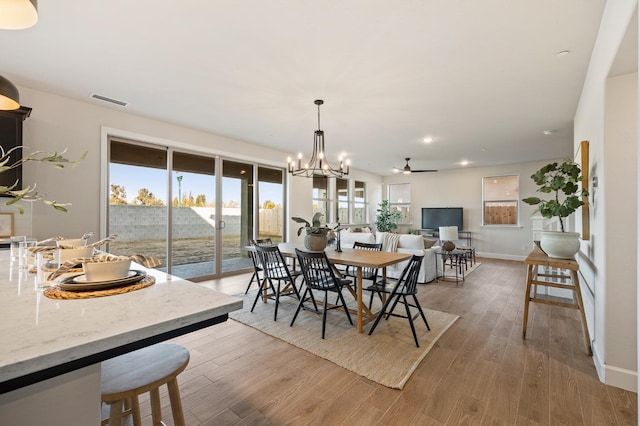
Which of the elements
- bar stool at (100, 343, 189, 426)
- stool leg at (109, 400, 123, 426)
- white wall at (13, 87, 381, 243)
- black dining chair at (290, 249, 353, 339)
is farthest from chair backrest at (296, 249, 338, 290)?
white wall at (13, 87, 381, 243)

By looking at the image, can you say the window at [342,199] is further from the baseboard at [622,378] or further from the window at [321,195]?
the baseboard at [622,378]

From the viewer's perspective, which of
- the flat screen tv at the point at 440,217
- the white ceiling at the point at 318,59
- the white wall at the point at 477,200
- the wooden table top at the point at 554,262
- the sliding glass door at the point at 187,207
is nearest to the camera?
the white ceiling at the point at 318,59

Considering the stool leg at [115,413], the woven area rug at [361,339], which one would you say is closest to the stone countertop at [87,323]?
the stool leg at [115,413]

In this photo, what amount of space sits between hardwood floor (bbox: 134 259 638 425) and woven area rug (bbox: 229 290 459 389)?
9cm

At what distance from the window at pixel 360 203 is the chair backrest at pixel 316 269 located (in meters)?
6.27

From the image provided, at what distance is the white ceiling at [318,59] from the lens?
6.91ft

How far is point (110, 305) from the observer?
94 centimetres

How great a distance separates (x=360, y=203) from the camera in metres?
9.52

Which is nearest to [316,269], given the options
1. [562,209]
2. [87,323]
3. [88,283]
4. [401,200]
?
[88,283]

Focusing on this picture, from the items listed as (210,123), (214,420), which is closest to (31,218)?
(210,123)

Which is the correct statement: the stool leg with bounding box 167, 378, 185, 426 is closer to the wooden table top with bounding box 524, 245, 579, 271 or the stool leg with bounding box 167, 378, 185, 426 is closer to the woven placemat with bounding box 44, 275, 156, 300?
the woven placemat with bounding box 44, 275, 156, 300

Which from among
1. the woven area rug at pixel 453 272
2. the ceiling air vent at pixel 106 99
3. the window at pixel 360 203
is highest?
the ceiling air vent at pixel 106 99

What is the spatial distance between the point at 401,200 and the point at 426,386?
8.25 metres

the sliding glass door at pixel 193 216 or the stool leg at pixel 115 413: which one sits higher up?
the sliding glass door at pixel 193 216
